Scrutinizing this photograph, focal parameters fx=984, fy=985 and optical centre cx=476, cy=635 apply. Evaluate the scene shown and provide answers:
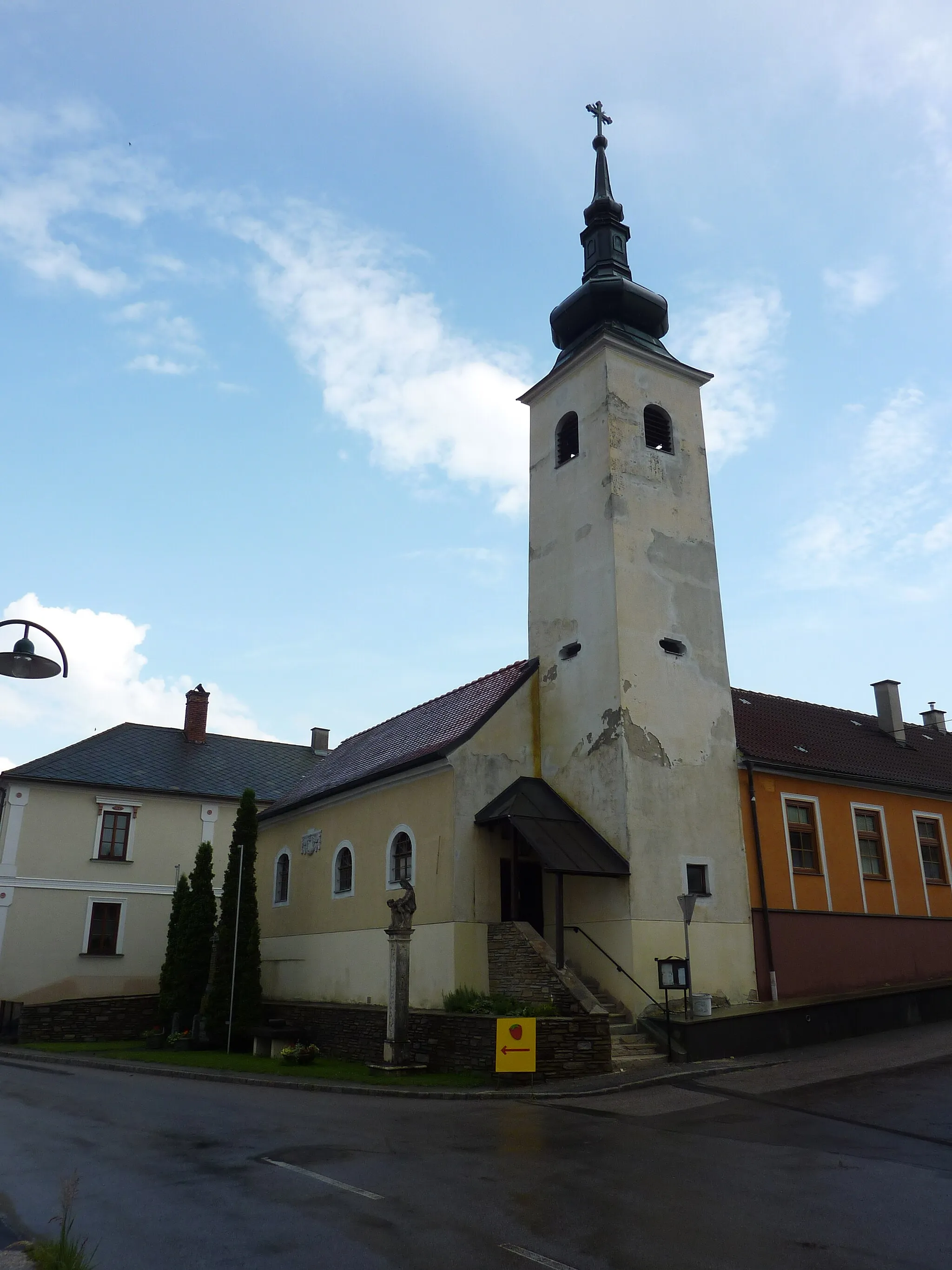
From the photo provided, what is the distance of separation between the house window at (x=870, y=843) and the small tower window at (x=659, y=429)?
10.3 metres

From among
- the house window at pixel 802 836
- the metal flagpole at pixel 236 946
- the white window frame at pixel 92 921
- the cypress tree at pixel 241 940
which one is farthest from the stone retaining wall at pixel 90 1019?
the house window at pixel 802 836

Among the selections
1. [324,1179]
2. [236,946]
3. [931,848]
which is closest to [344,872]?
[236,946]

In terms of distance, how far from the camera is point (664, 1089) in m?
14.6

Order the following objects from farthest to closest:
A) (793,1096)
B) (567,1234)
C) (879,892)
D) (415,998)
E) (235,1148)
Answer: (879,892)
(415,998)
(793,1096)
(235,1148)
(567,1234)

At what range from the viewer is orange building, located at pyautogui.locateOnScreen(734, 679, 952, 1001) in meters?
21.6

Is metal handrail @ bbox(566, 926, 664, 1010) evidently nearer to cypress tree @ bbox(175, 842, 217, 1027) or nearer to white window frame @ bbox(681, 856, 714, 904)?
white window frame @ bbox(681, 856, 714, 904)

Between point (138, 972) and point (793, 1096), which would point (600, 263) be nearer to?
point (793, 1096)

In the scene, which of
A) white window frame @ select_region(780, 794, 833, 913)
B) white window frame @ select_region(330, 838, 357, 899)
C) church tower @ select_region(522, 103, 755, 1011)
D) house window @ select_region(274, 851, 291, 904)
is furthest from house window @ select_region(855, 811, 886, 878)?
house window @ select_region(274, 851, 291, 904)

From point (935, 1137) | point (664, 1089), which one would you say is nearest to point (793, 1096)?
point (664, 1089)

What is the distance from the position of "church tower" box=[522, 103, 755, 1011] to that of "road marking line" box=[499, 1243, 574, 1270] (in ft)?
41.0

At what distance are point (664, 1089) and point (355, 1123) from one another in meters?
5.04

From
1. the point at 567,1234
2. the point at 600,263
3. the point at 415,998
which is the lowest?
the point at 567,1234

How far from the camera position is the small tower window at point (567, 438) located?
82.3ft

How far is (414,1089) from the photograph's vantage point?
15188 millimetres
